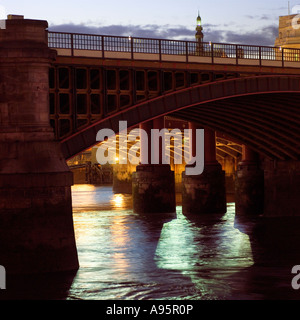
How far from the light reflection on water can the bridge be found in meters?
2.55

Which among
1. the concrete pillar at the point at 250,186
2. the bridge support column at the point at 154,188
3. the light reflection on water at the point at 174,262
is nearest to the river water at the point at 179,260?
the light reflection on water at the point at 174,262

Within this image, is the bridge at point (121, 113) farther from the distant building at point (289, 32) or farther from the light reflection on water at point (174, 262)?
the distant building at point (289, 32)

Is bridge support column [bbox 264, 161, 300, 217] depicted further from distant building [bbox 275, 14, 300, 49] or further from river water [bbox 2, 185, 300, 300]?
distant building [bbox 275, 14, 300, 49]

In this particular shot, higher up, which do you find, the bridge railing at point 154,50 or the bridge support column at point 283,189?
the bridge railing at point 154,50

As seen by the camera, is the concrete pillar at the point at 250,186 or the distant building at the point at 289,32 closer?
the concrete pillar at the point at 250,186

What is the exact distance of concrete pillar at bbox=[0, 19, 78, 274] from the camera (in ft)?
87.7

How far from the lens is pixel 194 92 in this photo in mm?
39312

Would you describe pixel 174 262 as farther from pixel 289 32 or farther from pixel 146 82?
pixel 289 32

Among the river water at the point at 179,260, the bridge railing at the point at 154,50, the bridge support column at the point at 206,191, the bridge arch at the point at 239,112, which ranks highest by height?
the bridge railing at the point at 154,50

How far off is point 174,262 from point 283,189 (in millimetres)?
22121

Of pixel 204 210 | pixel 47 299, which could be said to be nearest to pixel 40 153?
pixel 47 299

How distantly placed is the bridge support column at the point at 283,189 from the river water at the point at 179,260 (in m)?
1.68

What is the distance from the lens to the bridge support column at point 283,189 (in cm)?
5369

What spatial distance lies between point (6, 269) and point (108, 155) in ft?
323
